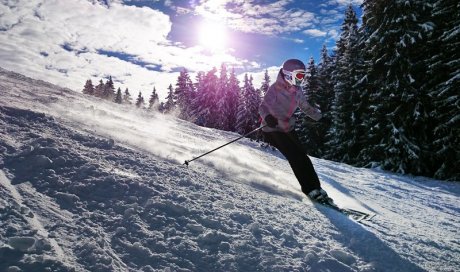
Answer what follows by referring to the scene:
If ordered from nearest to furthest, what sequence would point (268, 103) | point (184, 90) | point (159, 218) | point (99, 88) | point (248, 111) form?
point (159, 218) → point (268, 103) → point (248, 111) → point (184, 90) → point (99, 88)

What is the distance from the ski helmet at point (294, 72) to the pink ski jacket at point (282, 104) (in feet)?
0.30

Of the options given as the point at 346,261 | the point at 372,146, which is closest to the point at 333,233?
the point at 346,261

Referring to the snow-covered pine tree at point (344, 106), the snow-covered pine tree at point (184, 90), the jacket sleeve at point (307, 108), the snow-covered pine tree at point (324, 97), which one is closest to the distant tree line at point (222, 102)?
the snow-covered pine tree at point (184, 90)

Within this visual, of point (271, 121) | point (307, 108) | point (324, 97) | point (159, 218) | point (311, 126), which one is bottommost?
point (159, 218)

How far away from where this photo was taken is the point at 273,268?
10.4 feet

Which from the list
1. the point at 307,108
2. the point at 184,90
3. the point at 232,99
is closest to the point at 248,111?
the point at 232,99

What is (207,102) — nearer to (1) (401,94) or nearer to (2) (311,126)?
(2) (311,126)

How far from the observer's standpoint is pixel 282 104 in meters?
6.20

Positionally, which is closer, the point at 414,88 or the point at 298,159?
the point at 298,159

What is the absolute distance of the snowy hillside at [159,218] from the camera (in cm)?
296

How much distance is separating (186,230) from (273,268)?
2.95 feet

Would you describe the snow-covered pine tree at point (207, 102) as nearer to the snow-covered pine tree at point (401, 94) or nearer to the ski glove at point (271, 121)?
the snow-covered pine tree at point (401, 94)

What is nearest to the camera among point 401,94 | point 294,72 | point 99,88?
point 294,72

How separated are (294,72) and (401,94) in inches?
583
